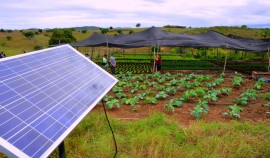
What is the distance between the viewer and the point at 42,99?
3.46 meters

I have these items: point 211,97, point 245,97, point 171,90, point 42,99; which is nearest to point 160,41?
point 171,90

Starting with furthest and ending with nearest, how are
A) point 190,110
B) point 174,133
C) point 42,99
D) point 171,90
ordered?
point 171,90 → point 190,110 → point 174,133 → point 42,99

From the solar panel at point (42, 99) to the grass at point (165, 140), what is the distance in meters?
1.32

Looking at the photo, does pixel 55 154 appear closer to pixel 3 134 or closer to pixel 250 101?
→ pixel 3 134

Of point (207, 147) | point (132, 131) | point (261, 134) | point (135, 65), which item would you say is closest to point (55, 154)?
point (132, 131)

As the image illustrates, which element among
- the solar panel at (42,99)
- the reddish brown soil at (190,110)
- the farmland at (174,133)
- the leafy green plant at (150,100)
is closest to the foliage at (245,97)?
the farmland at (174,133)

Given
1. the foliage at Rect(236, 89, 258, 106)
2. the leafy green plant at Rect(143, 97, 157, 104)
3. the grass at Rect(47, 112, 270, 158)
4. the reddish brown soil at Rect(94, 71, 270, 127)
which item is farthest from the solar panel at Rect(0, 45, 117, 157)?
the foliage at Rect(236, 89, 258, 106)

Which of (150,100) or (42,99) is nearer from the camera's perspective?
(42,99)

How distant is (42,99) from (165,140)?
312 centimetres

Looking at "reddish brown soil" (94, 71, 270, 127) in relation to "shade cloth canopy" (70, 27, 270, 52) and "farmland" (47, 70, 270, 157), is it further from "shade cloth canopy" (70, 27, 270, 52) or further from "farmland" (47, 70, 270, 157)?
"shade cloth canopy" (70, 27, 270, 52)

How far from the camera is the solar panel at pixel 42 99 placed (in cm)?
262

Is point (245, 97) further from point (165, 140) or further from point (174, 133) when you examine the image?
point (165, 140)

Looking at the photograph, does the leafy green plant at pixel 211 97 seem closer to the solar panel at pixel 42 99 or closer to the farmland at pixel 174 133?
the farmland at pixel 174 133

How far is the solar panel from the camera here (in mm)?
2615
